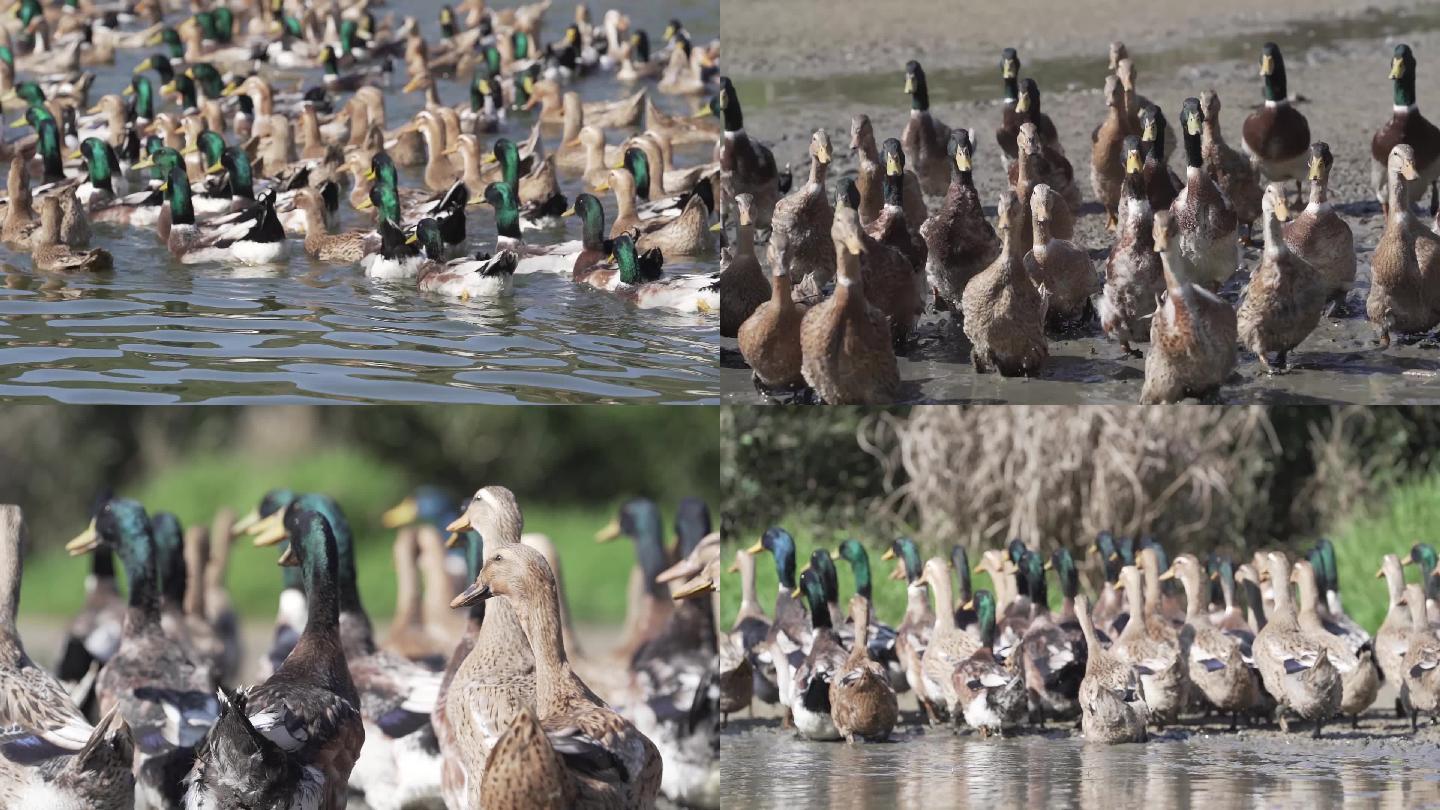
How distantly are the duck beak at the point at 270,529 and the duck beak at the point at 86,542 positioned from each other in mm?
527

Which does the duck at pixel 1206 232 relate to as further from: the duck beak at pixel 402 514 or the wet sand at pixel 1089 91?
the duck beak at pixel 402 514

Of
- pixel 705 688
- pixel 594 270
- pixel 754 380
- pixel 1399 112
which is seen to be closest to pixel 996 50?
pixel 1399 112

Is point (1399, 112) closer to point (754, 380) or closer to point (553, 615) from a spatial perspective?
point (754, 380)

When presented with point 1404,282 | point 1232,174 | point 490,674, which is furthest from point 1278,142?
point 490,674

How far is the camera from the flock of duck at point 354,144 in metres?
10.1

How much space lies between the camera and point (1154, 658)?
833cm

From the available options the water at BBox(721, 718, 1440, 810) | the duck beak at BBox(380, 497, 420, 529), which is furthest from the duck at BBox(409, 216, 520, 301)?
the water at BBox(721, 718, 1440, 810)

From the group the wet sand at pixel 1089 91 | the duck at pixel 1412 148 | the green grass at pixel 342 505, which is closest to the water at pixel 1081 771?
the green grass at pixel 342 505

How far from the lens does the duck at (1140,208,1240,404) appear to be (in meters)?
7.38

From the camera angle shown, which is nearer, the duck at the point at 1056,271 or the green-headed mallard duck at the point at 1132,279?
the green-headed mallard duck at the point at 1132,279

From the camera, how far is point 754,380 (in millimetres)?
7859

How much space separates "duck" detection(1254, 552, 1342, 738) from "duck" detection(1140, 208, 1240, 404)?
53.1 inches

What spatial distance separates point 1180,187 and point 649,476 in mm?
2987

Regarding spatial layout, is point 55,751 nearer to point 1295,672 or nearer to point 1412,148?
point 1295,672
